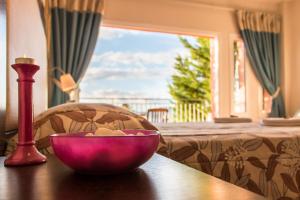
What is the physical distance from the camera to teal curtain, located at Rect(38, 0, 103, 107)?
3652mm

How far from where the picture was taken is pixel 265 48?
15.7 ft

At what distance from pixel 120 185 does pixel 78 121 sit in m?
0.59

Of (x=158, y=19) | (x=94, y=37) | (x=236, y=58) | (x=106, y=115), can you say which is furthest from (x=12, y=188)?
(x=236, y=58)

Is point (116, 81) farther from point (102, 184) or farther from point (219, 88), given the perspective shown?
point (102, 184)

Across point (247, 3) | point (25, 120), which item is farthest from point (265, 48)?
point (25, 120)

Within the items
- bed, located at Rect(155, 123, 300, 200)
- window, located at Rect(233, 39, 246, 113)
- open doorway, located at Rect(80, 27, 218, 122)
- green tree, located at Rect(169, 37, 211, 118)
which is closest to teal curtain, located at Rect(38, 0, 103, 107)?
window, located at Rect(233, 39, 246, 113)

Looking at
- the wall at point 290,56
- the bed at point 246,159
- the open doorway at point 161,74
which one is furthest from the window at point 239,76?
the bed at point 246,159

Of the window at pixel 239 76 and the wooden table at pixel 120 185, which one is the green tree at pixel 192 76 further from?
the wooden table at pixel 120 185

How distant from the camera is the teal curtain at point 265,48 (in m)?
4.72

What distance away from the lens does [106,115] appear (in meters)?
1.17

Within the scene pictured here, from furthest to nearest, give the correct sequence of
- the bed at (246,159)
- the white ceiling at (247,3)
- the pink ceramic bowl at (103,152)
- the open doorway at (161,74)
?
the open doorway at (161,74) < the white ceiling at (247,3) < the bed at (246,159) < the pink ceramic bowl at (103,152)

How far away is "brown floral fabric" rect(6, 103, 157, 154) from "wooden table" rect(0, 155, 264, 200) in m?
0.34

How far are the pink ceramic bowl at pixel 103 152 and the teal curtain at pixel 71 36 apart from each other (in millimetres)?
3125

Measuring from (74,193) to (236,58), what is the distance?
4.75 meters
